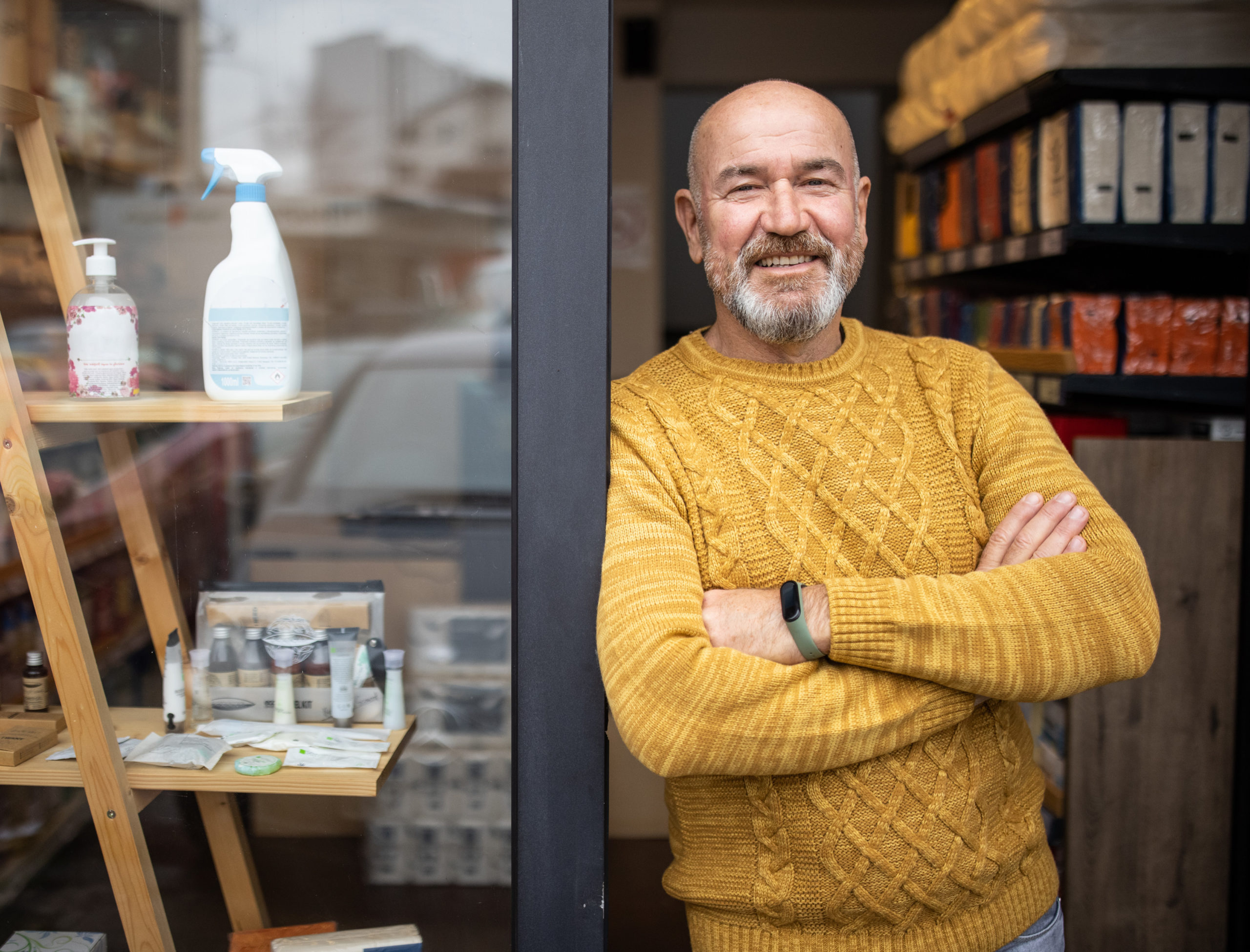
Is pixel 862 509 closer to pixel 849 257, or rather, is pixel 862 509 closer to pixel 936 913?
pixel 849 257

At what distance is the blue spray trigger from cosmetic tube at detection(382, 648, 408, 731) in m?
0.79

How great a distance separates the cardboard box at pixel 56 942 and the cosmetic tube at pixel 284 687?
456 millimetres

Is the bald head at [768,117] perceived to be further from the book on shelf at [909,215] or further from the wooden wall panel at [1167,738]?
the book on shelf at [909,215]

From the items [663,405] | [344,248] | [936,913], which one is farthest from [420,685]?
[936,913]

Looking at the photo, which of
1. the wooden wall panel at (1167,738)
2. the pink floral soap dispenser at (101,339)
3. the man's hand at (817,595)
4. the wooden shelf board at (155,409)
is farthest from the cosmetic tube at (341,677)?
the wooden wall panel at (1167,738)

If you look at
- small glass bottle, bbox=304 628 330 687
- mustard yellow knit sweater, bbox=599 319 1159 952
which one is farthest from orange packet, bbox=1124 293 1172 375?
small glass bottle, bbox=304 628 330 687

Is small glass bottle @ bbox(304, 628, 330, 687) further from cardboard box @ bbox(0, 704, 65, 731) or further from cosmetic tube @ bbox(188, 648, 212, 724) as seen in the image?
cardboard box @ bbox(0, 704, 65, 731)

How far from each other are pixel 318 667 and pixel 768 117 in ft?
3.55

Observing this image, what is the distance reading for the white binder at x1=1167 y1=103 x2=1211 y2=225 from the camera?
2.37 metres

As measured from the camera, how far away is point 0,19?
1562 millimetres

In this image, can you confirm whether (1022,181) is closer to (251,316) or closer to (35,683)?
(251,316)

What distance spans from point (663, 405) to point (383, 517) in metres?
0.58

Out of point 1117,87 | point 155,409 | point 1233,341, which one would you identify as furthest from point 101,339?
point 1233,341

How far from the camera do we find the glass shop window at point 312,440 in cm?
160
